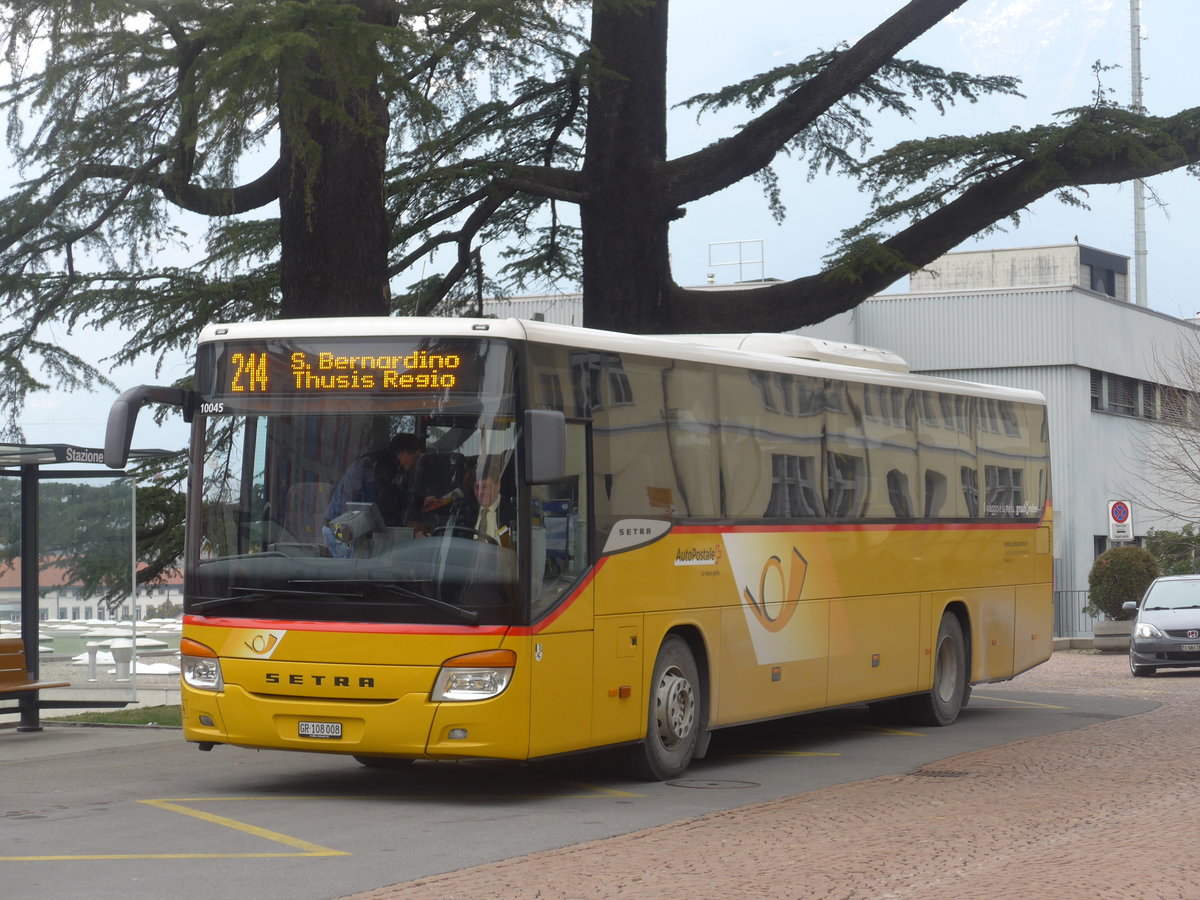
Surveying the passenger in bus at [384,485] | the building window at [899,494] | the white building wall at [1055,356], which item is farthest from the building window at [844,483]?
the white building wall at [1055,356]

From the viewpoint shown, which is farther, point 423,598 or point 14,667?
point 14,667

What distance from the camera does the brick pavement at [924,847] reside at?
849 centimetres

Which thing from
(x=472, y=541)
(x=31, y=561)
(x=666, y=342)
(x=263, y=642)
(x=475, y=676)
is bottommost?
(x=475, y=676)

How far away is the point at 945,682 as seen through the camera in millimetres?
17859

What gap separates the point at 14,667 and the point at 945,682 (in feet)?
28.9

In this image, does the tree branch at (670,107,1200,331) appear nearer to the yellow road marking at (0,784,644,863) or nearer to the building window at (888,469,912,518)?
the building window at (888,469,912,518)

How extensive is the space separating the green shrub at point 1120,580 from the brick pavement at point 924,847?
23.8m

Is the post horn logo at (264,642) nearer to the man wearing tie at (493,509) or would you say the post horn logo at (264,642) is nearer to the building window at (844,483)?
the man wearing tie at (493,509)

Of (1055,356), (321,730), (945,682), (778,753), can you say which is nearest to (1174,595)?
(945,682)

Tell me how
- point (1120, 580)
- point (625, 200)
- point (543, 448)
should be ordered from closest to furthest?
1. point (543, 448)
2. point (625, 200)
3. point (1120, 580)

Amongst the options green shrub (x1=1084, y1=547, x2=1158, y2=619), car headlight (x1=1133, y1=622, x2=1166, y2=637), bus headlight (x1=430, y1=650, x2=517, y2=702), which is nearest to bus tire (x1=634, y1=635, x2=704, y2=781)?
bus headlight (x1=430, y1=650, x2=517, y2=702)

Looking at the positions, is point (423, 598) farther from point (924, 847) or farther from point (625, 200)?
point (625, 200)

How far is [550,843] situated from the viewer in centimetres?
1001

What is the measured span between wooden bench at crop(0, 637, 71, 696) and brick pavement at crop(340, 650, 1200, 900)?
787 centimetres
